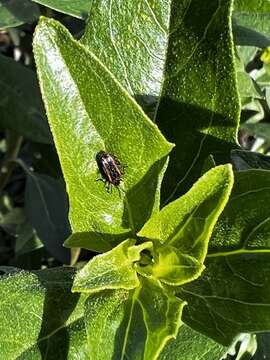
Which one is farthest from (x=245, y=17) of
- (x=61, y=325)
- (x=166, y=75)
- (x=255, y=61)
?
(x=61, y=325)

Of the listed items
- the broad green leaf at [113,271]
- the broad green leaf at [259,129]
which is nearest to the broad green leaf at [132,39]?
the broad green leaf at [113,271]

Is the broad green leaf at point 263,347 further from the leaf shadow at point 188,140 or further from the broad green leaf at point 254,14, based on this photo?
the broad green leaf at point 254,14

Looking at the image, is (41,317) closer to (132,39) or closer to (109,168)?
(109,168)

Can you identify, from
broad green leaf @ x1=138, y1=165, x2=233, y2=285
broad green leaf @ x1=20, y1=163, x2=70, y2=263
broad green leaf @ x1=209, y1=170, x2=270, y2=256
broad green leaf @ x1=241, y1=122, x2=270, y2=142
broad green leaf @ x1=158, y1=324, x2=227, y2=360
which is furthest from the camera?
broad green leaf @ x1=20, y1=163, x2=70, y2=263

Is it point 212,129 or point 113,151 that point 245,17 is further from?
point 113,151

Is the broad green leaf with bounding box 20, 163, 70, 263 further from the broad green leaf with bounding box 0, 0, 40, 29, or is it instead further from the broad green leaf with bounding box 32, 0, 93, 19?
the broad green leaf with bounding box 32, 0, 93, 19

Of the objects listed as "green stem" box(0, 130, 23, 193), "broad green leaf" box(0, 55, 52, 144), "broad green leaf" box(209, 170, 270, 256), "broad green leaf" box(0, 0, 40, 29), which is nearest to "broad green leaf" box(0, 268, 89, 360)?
"broad green leaf" box(209, 170, 270, 256)
